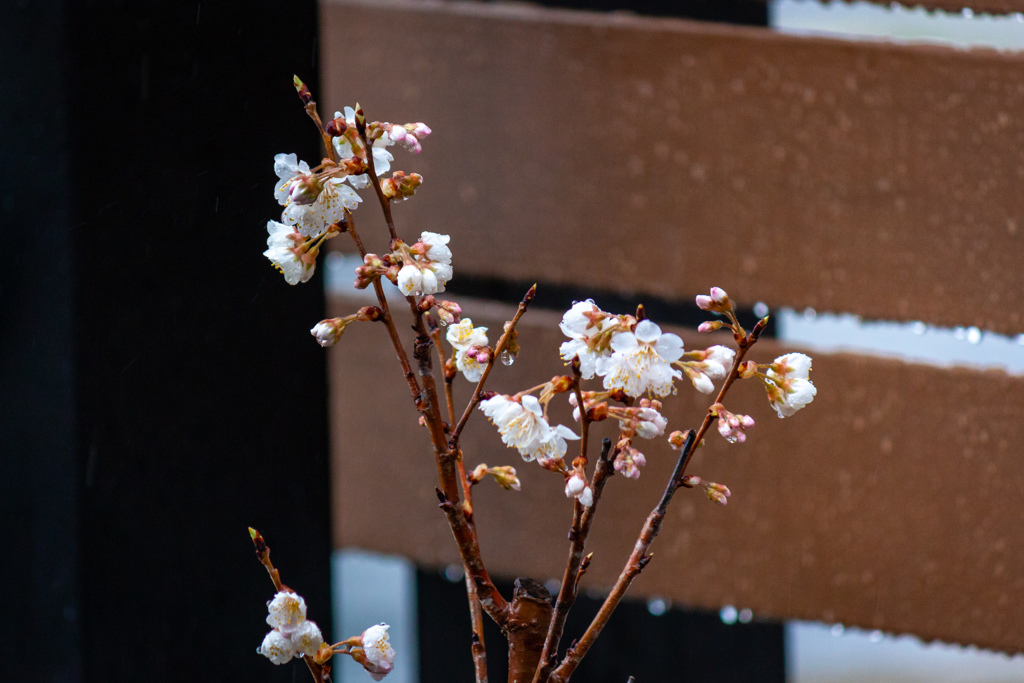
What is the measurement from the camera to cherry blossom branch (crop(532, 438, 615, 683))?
427 mm

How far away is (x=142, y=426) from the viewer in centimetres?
90

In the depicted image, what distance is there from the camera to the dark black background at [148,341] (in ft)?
2.77

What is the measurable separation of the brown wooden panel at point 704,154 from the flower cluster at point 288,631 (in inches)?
28.8

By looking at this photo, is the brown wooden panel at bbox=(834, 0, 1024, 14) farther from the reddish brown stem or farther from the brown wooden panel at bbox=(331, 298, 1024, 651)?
the reddish brown stem

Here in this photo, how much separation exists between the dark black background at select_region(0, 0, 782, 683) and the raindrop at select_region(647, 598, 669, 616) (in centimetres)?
43

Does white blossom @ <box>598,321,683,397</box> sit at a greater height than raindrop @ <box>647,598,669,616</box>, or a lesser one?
greater

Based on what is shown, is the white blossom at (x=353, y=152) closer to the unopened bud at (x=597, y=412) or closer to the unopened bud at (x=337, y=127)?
the unopened bud at (x=337, y=127)

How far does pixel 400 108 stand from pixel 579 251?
31 cm

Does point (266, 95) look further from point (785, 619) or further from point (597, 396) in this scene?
point (785, 619)

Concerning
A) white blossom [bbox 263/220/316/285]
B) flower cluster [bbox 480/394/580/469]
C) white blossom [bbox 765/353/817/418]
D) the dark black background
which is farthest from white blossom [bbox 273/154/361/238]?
the dark black background

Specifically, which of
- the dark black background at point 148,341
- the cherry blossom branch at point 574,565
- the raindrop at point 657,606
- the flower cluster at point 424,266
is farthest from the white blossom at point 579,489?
the raindrop at point 657,606

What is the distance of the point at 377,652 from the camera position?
0.46 metres

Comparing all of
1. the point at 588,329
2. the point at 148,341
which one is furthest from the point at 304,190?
the point at 148,341

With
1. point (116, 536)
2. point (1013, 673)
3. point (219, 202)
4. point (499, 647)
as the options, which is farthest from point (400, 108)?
point (1013, 673)
